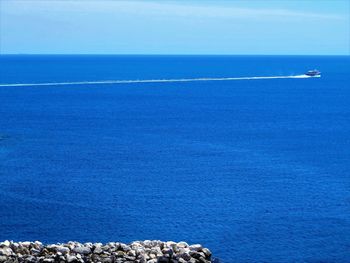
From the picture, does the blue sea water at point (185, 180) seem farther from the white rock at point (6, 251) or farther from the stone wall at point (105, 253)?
the white rock at point (6, 251)

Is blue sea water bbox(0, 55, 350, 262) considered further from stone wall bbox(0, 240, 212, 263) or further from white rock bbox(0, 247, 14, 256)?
white rock bbox(0, 247, 14, 256)

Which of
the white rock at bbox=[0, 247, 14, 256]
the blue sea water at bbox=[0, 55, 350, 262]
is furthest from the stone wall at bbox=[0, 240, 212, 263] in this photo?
the blue sea water at bbox=[0, 55, 350, 262]

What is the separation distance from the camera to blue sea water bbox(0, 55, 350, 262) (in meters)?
46.1

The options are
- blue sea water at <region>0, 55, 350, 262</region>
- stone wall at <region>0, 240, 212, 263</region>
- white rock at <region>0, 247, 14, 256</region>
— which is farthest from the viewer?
blue sea water at <region>0, 55, 350, 262</region>

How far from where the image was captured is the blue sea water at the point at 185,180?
1816 inches

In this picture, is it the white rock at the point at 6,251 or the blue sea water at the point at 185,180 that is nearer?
the white rock at the point at 6,251

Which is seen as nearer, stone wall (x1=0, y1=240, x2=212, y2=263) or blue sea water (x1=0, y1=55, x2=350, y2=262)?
stone wall (x1=0, y1=240, x2=212, y2=263)

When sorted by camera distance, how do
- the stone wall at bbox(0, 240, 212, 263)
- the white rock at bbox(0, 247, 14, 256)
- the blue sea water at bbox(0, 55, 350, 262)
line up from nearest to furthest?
A: the stone wall at bbox(0, 240, 212, 263) → the white rock at bbox(0, 247, 14, 256) → the blue sea water at bbox(0, 55, 350, 262)

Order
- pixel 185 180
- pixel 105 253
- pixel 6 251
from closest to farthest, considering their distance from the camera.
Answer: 1. pixel 6 251
2. pixel 105 253
3. pixel 185 180

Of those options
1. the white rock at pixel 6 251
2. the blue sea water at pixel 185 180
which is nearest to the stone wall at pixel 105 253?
the white rock at pixel 6 251

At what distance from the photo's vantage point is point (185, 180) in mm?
63969

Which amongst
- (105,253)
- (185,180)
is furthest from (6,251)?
(185,180)

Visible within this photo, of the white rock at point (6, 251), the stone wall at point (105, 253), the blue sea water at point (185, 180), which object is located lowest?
the white rock at point (6, 251)

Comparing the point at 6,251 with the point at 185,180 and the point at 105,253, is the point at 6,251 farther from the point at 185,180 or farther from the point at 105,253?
the point at 185,180
